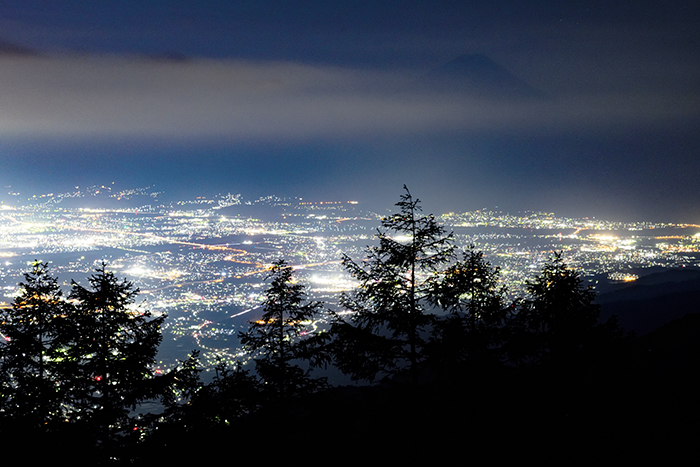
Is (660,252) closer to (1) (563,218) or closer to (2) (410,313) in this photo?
(1) (563,218)

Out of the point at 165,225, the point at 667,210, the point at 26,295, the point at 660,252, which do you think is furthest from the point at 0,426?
the point at 667,210

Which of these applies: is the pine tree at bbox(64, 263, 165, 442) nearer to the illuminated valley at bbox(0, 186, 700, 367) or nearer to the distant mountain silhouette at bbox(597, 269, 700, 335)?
the illuminated valley at bbox(0, 186, 700, 367)

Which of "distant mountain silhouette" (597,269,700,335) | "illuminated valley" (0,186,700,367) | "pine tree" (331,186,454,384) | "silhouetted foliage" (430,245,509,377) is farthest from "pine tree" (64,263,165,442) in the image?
"distant mountain silhouette" (597,269,700,335)

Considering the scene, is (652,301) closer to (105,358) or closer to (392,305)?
(392,305)

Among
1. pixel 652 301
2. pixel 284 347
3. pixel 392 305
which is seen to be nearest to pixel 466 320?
pixel 392 305

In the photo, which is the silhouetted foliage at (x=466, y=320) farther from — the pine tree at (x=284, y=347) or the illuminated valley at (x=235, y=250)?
the illuminated valley at (x=235, y=250)
